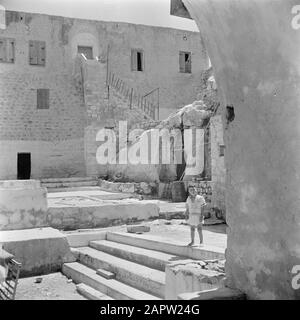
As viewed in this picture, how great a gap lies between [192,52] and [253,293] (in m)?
27.4

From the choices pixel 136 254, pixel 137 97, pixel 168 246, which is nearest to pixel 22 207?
pixel 136 254

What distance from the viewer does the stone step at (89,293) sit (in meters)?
6.35

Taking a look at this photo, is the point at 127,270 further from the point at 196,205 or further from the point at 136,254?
the point at 196,205

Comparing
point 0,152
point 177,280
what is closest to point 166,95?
point 0,152

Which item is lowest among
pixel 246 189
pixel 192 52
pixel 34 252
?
pixel 34 252

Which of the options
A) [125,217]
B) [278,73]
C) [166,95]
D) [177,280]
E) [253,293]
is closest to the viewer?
[278,73]

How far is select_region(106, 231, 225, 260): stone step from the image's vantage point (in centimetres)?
621

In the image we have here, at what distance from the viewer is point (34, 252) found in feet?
26.2

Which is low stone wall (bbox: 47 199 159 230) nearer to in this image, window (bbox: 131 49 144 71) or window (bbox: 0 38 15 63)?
window (bbox: 0 38 15 63)

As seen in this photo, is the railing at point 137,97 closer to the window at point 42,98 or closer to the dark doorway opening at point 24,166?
the window at point 42,98

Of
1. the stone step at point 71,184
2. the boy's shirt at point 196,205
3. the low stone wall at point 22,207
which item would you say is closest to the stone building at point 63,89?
the stone step at point 71,184

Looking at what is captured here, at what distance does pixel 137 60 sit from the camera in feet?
90.7

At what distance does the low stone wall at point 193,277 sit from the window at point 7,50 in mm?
22499

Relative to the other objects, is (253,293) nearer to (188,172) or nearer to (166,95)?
(188,172)
